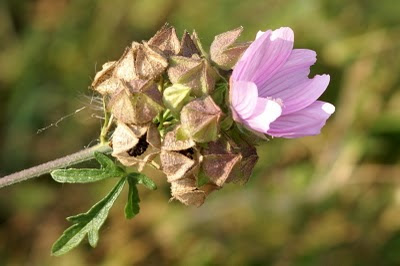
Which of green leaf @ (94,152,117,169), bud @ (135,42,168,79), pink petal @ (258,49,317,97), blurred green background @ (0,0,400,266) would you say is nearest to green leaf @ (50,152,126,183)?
green leaf @ (94,152,117,169)

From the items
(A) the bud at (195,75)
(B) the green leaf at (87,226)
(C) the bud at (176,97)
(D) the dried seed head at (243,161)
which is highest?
(A) the bud at (195,75)

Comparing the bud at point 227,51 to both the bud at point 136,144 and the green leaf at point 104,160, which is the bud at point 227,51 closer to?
the bud at point 136,144

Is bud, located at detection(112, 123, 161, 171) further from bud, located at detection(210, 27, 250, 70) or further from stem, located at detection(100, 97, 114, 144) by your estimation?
bud, located at detection(210, 27, 250, 70)

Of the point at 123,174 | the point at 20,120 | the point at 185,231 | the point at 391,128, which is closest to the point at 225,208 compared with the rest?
the point at 185,231

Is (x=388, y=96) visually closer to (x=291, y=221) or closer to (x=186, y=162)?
(x=291, y=221)

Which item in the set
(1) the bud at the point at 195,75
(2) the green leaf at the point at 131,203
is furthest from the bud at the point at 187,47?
(2) the green leaf at the point at 131,203

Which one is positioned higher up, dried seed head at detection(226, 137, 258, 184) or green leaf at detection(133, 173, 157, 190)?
dried seed head at detection(226, 137, 258, 184)

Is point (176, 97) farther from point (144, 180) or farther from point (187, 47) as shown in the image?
point (144, 180)
